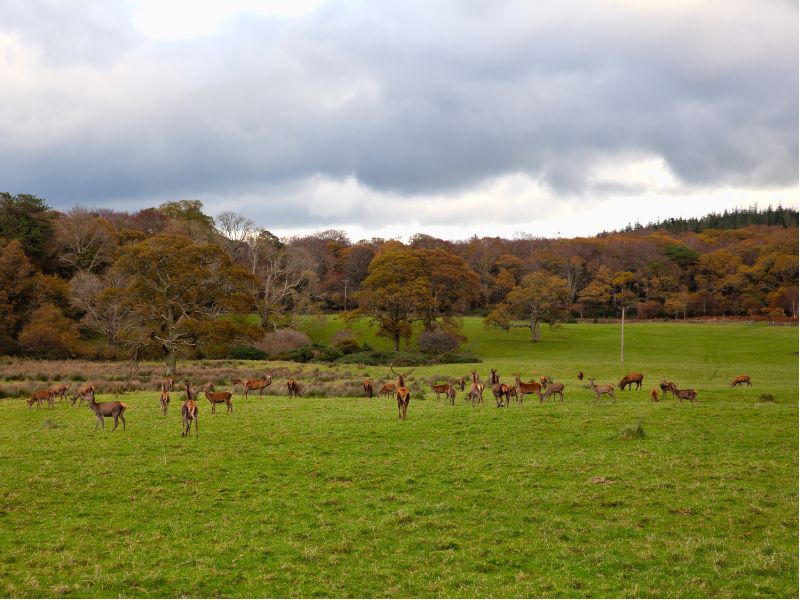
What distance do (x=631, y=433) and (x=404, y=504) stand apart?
8.36 metres

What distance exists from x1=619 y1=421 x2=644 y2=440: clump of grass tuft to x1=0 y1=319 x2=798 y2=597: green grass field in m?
0.20

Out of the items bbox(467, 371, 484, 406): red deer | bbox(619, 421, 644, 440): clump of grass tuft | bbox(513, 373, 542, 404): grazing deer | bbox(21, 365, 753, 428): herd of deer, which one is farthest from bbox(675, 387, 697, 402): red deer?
bbox(619, 421, 644, 440): clump of grass tuft

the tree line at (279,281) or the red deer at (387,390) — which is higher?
the tree line at (279,281)

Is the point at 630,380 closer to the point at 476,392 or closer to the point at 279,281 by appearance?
the point at 476,392

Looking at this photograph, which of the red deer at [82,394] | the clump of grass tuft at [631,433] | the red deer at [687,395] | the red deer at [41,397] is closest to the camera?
the clump of grass tuft at [631,433]

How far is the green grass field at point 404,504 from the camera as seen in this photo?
9.13 metres

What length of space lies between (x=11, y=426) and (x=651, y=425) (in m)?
19.4

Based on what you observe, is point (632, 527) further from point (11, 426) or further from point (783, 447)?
point (11, 426)

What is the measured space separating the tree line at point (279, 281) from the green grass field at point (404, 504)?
937 inches

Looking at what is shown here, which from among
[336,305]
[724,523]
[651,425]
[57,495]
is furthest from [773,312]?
[57,495]

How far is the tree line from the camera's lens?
148 ft

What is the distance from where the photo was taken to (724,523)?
36.8 feet

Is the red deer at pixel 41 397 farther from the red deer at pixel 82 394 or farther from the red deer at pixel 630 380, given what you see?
the red deer at pixel 630 380

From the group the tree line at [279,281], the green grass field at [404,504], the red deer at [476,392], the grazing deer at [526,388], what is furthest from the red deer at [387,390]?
the tree line at [279,281]
